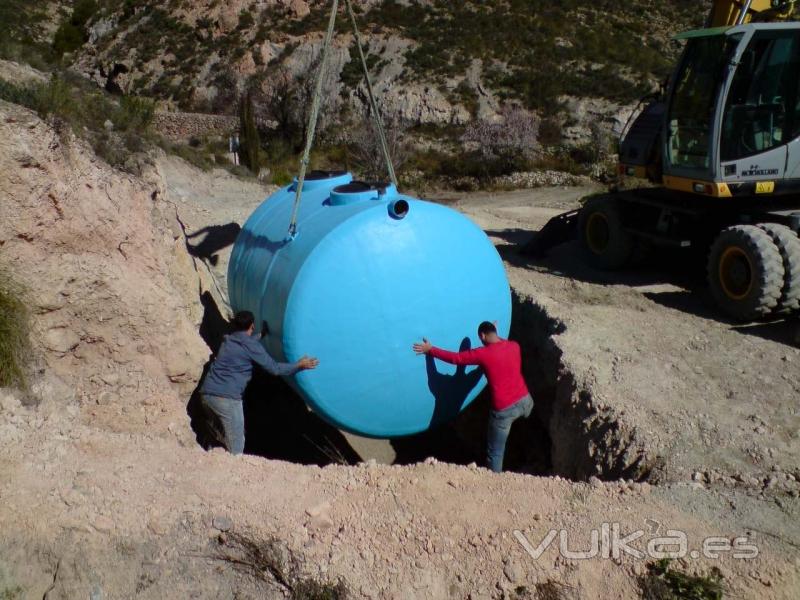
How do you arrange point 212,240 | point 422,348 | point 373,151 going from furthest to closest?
point 373,151 → point 212,240 → point 422,348

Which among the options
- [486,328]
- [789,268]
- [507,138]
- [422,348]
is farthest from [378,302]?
[507,138]

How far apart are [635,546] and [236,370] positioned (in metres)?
3.04

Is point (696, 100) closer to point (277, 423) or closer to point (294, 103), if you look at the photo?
point (277, 423)

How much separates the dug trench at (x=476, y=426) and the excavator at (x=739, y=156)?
7.19 feet

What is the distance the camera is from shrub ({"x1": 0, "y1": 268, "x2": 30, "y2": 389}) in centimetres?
470

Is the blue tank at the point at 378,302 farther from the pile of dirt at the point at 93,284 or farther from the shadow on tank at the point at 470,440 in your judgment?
the pile of dirt at the point at 93,284

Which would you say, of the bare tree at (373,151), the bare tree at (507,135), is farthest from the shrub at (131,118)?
the bare tree at (507,135)

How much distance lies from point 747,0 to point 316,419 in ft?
23.4

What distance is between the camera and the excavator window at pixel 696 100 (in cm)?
789

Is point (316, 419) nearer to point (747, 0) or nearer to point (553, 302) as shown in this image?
point (553, 302)

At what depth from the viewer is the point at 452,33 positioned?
1412 inches

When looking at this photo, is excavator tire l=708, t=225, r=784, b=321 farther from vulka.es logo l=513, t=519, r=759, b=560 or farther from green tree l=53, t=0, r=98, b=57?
green tree l=53, t=0, r=98, b=57

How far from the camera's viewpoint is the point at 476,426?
789 cm

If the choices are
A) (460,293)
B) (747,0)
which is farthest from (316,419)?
(747,0)
